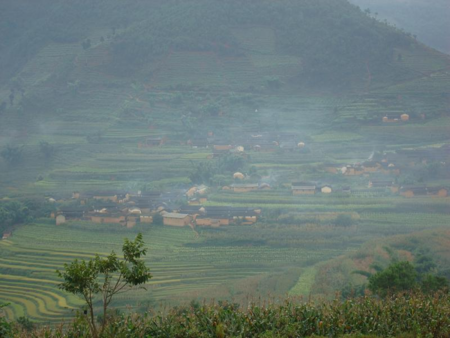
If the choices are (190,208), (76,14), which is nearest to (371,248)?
(190,208)

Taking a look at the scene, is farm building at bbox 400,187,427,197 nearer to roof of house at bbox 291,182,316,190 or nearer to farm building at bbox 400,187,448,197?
farm building at bbox 400,187,448,197

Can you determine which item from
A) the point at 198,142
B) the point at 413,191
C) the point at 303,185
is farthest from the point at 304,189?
the point at 198,142

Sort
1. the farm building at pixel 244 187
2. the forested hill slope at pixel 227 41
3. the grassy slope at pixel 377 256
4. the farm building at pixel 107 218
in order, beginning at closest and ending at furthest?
the grassy slope at pixel 377 256, the farm building at pixel 107 218, the farm building at pixel 244 187, the forested hill slope at pixel 227 41

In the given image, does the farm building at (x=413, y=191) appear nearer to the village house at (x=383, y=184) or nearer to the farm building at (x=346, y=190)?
the village house at (x=383, y=184)

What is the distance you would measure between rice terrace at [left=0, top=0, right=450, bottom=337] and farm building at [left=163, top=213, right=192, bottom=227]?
0.06 m

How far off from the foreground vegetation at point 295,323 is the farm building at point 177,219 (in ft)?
42.7

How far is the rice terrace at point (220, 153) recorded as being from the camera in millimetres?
19297

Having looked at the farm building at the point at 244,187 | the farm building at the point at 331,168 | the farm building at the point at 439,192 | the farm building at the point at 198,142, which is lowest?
the farm building at the point at 439,192

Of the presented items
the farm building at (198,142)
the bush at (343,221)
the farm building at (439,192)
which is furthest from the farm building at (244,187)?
the farm building at (198,142)

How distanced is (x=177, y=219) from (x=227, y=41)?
31351 millimetres

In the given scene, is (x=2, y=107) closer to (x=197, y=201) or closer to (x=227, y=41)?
(x=227, y=41)

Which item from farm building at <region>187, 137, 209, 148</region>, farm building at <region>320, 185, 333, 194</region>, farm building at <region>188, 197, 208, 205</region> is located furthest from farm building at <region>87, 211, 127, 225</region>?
farm building at <region>187, 137, 209, 148</region>

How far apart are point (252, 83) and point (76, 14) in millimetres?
25377

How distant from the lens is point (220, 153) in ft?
118
